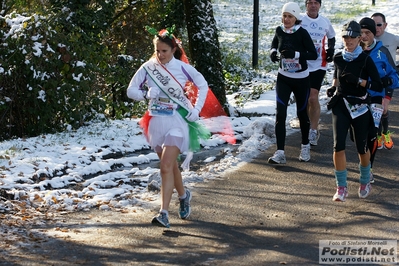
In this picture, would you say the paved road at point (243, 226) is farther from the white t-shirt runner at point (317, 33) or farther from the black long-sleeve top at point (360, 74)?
the white t-shirt runner at point (317, 33)

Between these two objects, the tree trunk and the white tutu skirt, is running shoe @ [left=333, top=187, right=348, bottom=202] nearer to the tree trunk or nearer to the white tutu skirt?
the white tutu skirt

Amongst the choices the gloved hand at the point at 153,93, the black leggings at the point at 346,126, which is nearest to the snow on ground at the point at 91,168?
the gloved hand at the point at 153,93

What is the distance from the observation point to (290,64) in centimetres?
919

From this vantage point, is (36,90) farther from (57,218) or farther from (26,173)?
(57,218)

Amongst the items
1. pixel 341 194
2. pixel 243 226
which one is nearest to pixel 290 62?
pixel 341 194

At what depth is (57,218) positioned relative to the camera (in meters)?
7.14

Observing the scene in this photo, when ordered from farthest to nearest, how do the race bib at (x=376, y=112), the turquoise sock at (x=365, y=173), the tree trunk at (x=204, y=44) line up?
the tree trunk at (x=204, y=44), the race bib at (x=376, y=112), the turquoise sock at (x=365, y=173)

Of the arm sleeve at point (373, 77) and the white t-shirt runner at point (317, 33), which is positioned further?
the white t-shirt runner at point (317, 33)

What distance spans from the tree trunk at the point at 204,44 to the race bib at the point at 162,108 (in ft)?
21.2

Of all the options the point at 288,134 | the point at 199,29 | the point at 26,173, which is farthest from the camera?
the point at 199,29

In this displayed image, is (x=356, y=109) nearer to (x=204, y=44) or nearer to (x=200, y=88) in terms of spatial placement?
(x=200, y=88)

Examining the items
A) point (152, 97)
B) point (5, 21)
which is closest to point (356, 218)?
point (152, 97)

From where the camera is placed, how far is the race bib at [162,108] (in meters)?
6.96

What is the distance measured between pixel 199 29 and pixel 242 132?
280 cm
